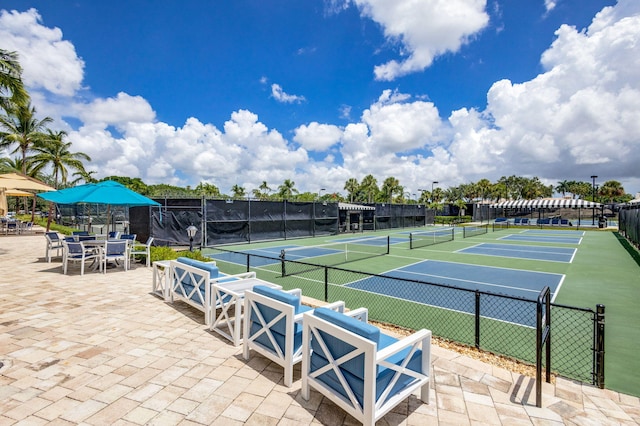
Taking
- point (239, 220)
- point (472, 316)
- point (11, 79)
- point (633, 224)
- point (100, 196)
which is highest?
point (11, 79)

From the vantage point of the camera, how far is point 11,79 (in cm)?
946

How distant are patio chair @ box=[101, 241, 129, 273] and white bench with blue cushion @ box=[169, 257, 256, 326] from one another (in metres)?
3.67

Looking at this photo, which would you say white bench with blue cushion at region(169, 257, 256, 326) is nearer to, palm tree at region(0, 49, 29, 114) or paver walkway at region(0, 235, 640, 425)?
paver walkway at region(0, 235, 640, 425)

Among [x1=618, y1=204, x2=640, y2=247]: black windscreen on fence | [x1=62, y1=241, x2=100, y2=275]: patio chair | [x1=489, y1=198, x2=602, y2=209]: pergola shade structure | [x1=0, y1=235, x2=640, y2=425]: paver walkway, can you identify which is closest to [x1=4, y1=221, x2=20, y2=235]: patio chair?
[x1=62, y1=241, x2=100, y2=275]: patio chair

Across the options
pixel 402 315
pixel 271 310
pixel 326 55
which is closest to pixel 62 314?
pixel 271 310

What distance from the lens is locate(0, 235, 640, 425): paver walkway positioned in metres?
2.69

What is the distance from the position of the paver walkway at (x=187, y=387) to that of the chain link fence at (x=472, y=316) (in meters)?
0.96

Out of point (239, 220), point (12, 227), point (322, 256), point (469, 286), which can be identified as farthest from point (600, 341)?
point (12, 227)

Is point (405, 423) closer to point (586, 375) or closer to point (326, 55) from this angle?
point (586, 375)

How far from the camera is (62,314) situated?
5.11m

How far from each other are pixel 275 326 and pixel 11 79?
40.3 ft

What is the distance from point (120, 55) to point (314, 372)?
1481cm

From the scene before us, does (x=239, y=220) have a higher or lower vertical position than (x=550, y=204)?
lower

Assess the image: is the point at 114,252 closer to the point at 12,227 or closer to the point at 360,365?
the point at 360,365
